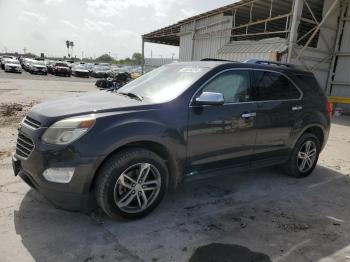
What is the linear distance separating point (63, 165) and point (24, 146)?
2.06 feet

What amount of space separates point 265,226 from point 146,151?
1601 millimetres

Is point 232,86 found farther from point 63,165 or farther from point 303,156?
point 63,165

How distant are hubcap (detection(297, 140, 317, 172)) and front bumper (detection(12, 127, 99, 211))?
3525 millimetres

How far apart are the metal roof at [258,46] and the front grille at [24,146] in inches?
484

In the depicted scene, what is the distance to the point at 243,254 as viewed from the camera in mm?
3143

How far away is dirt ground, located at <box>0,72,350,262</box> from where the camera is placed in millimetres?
3074

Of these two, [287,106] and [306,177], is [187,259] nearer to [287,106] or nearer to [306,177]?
[287,106]

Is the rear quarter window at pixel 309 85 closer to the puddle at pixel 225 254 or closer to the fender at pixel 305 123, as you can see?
the fender at pixel 305 123

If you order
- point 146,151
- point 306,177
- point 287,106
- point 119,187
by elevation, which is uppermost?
point 287,106

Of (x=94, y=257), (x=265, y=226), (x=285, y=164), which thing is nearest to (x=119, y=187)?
(x=94, y=257)

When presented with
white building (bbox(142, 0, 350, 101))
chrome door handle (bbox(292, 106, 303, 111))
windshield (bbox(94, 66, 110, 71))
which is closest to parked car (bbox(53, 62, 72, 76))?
windshield (bbox(94, 66, 110, 71))

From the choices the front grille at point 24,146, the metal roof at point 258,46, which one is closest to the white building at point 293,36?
the metal roof at point 258,46

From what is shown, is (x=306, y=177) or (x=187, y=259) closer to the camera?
(x=187, y=259)

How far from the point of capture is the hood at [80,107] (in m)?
3.33
